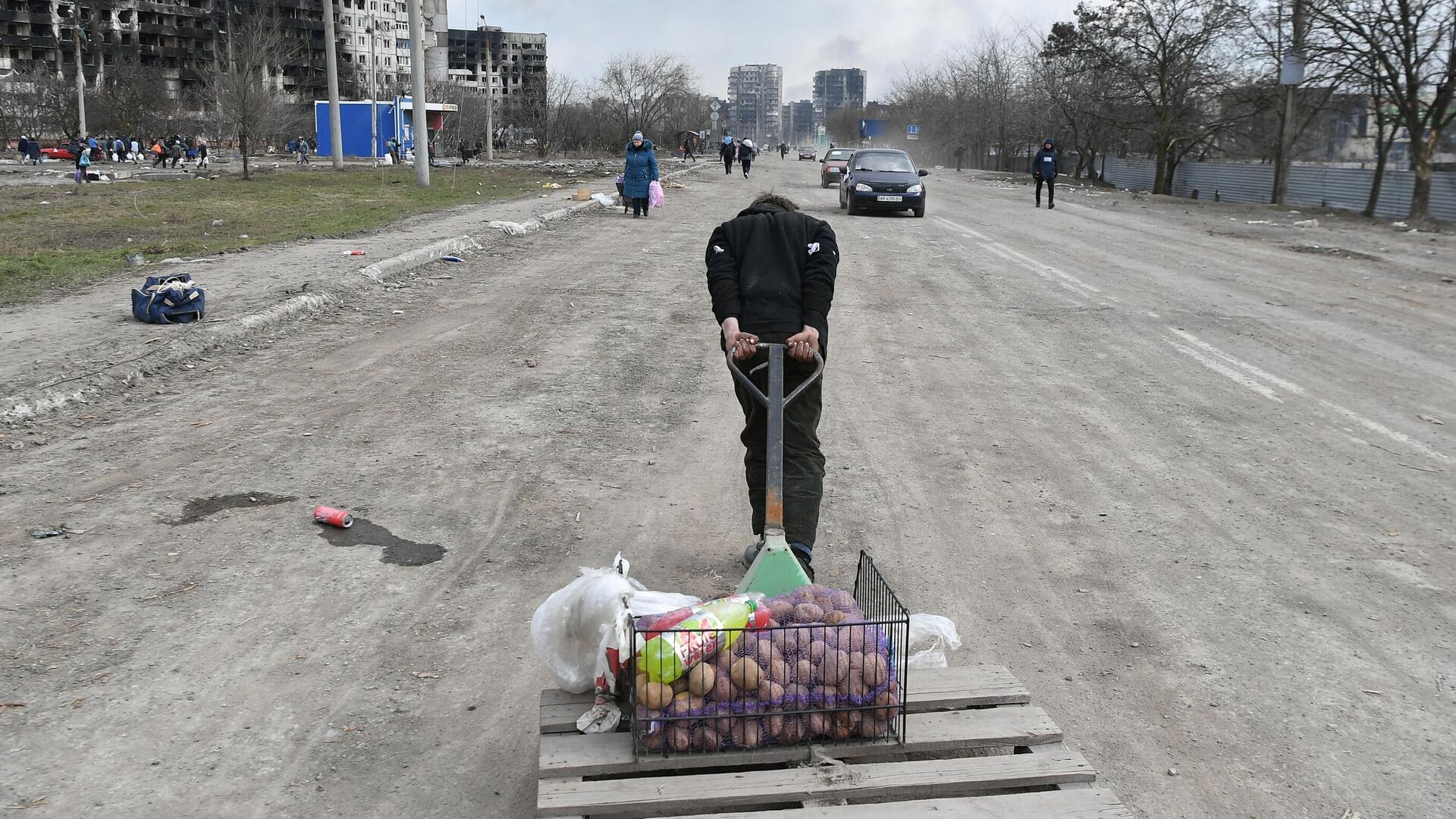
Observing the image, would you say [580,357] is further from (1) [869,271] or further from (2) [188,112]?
(2) [188,112]

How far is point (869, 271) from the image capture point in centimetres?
1450

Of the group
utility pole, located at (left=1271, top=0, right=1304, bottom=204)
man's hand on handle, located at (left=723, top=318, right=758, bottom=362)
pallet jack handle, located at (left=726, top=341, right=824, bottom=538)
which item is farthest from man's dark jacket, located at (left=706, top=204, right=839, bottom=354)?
utility pole, located at (left=1271, top=0, right=1304, bottom=204)

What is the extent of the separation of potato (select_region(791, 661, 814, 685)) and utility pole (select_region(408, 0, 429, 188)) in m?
29.5

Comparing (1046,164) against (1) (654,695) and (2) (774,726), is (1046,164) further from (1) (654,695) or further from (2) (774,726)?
(1) (654,695)

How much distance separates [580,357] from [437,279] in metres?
5.22

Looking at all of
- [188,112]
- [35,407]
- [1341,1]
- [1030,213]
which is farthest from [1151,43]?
[188,112]

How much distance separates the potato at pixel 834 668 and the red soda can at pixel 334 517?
116 inches

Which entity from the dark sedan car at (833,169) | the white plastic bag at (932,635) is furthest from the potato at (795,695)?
the dark sedan car at (833,169)

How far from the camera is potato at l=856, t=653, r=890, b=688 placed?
298 cm

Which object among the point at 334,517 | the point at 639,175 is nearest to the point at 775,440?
the point at 334,517

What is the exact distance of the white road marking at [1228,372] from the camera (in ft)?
25.9

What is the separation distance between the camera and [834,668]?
2986mm

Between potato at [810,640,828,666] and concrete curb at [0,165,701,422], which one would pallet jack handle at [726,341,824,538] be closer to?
potato at [810,640,828,666]

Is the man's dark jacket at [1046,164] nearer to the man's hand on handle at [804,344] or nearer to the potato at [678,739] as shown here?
the man's hand on handle at [804,344]
